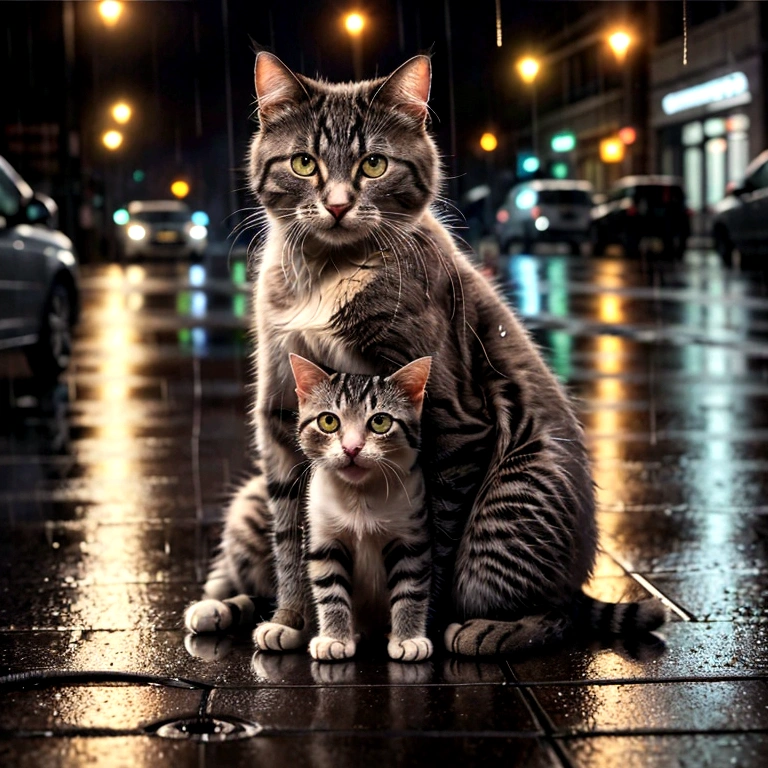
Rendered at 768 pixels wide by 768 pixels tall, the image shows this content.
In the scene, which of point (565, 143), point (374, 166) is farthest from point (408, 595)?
point (565, 143)

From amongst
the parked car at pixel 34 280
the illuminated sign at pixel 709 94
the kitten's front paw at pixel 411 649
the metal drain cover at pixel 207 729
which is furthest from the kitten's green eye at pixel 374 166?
the illuminated sign at pixel 709 94

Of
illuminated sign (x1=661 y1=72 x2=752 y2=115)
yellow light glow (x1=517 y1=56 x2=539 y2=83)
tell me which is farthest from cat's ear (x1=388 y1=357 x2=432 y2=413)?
illuminated sign (x1=661 y1=72 x2=752 y2=115)

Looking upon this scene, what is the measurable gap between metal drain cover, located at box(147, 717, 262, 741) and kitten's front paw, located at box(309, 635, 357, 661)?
557mm

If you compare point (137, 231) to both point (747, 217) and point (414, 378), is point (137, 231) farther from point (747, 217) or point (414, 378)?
point (414, 378)

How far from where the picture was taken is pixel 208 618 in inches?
183

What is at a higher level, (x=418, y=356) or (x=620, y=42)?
(x=620, y=42)

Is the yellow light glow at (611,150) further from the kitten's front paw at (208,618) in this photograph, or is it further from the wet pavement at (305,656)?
the kitten's front paw at (208,618)

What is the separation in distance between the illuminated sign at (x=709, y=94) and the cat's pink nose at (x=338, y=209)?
130 ft

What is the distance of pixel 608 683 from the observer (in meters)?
4.00

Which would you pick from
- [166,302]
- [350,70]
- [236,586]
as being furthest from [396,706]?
[166,302]

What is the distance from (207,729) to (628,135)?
50.1 metres

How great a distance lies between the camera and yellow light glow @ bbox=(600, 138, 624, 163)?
2101 inches

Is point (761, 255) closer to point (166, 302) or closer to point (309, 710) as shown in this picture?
point (166, 302)

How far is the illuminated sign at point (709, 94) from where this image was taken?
137ft
